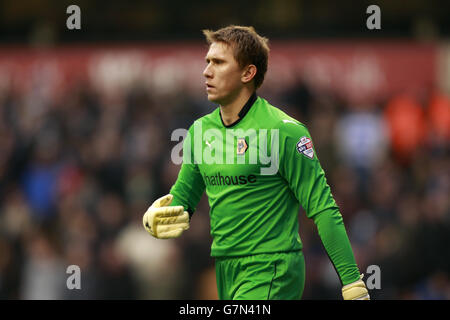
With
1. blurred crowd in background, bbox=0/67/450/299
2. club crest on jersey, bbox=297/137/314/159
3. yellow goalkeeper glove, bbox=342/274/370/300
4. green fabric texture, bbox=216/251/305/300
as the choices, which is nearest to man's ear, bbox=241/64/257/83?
club crest on jersey, bbox=297/137/314/159

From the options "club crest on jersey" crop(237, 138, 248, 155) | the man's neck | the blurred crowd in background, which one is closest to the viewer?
"club crest on jersey" crop(237, 138, 248, 155)

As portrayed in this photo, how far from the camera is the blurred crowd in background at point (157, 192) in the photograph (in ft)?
33.9

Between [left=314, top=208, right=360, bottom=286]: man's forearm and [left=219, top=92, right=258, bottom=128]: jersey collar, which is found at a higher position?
[left=219, top=92, right=258, bottom=128]: jersey collar

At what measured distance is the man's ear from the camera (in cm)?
549

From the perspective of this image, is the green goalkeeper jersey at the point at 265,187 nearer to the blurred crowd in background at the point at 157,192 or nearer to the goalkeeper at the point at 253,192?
the goalkeeper at the point at 253,192

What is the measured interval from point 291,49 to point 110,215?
5.73 metres

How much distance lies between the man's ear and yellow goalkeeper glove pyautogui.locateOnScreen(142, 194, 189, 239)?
877 millimetres

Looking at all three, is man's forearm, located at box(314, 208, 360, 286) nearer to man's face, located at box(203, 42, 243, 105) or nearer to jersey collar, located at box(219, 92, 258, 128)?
jersey collar, located at box(219, 92, 258, 128)

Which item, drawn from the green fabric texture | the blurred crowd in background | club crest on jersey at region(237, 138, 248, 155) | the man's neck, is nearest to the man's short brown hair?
the man's neck

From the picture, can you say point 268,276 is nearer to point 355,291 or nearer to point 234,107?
point 355,291

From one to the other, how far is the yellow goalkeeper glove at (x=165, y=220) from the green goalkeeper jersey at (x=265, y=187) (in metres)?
0.22

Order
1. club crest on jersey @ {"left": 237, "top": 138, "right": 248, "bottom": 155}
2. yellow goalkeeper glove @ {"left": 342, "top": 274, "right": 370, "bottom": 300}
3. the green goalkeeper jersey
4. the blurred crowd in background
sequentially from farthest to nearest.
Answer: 1. the blurred crowd in background
2. club crest on jersey @ {"left": 237, "top": 138, "right": 248, "bottom": 155}
3. the green goalkeeper jersey
4. yellow goalkeeper glove @ {"left": 342, "top": 274, "right": 370, "bottom": 300}

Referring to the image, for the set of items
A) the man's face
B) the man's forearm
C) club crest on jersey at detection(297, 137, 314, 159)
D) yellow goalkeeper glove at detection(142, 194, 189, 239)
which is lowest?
the man's forearm

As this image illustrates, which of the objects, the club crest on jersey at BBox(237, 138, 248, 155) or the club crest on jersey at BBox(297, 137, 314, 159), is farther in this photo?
the club crest on jersey at BBox(237, 138, 248, 155)
